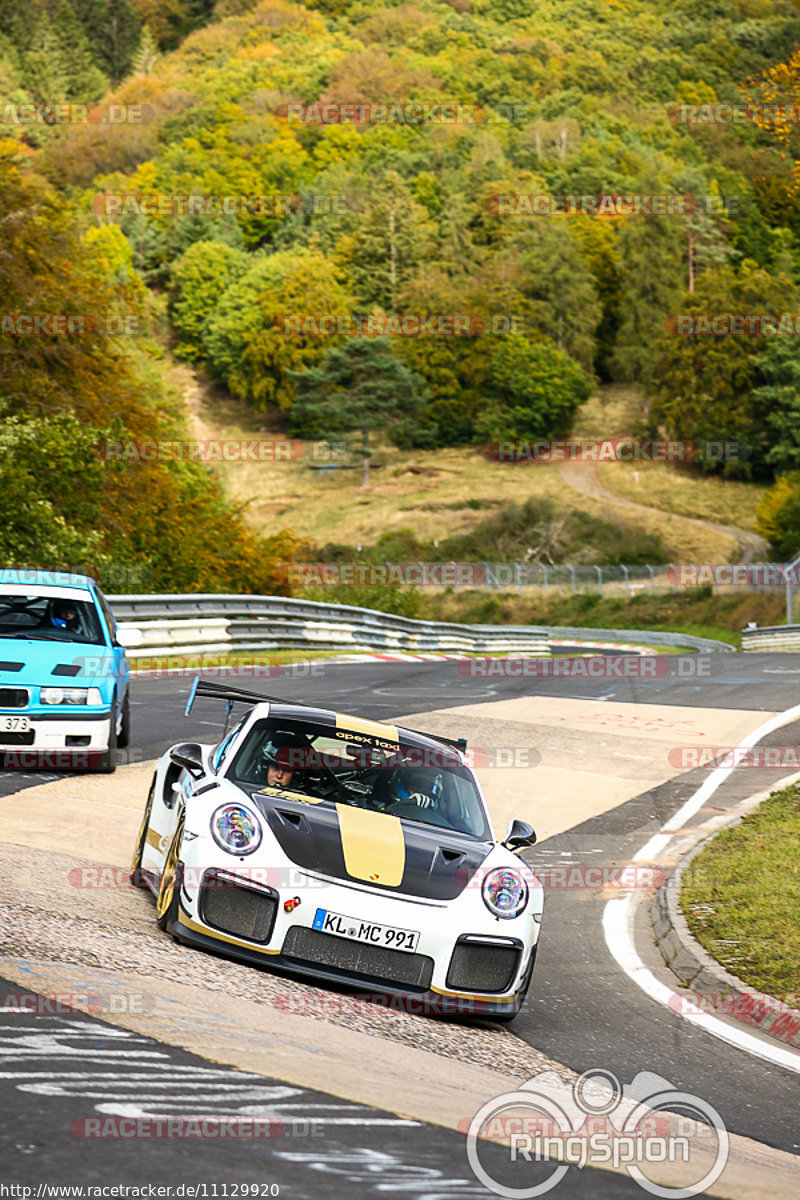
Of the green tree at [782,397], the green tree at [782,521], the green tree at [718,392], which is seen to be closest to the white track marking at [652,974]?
the green tree at [782,521]

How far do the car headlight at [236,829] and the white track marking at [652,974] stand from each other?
8.97ft

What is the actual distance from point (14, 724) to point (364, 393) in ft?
333

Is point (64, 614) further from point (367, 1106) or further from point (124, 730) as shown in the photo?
point (367, 1106)

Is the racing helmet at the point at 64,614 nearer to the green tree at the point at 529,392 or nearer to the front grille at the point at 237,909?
the front grille at the point at 237,909

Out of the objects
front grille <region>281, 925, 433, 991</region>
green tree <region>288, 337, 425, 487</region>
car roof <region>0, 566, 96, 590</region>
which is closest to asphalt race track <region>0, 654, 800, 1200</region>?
front grille <region>281, 925, 433, 991</region>

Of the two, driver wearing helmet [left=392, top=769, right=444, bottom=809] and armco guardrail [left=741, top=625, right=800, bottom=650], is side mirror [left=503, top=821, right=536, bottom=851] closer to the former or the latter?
driver wearing helmet [left=392, top=769, right=444, bottom=809]

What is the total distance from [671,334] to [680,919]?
108818mm

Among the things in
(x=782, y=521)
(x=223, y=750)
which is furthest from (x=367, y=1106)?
(x=782, y=521)

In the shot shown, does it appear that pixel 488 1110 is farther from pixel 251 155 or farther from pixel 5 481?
pixel 251 155

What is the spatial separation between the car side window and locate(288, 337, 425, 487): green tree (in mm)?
100748

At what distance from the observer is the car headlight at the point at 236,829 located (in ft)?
22.3

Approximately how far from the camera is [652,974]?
8.56 metres

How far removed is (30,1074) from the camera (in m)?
4.54

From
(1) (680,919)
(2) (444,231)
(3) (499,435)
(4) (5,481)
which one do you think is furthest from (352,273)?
(1) (680,919)
